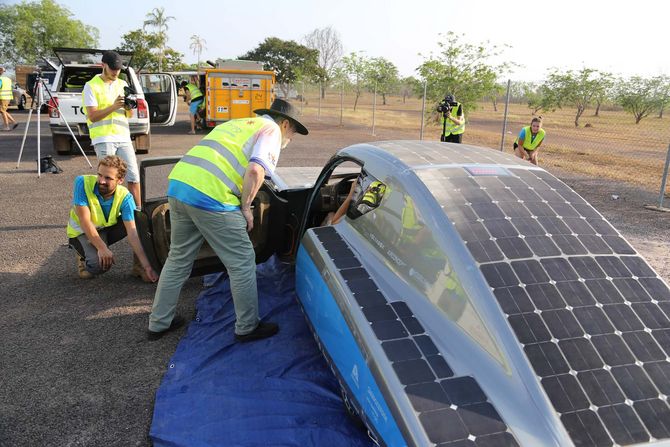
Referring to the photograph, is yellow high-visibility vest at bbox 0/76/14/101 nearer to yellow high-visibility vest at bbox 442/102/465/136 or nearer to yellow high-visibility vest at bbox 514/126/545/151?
yellow high-visibility vest at bbox 442/102/465/136

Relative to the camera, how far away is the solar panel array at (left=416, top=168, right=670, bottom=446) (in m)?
1.68

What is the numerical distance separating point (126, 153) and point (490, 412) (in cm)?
511

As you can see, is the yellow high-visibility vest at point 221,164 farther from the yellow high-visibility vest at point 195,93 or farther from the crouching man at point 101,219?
the yellow high-visibility vest at point 195,93

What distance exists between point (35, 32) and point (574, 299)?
60967 mm

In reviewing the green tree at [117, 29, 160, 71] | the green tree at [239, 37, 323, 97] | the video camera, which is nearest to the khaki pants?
the video camera

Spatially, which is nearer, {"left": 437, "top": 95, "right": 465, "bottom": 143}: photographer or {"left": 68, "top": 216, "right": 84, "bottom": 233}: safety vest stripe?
{"left": 68, "top": 216, "right": 84, "bottom": 233}: safety vest stripe

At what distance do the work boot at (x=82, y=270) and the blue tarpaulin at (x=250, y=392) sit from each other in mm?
1412

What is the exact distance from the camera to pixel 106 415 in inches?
106

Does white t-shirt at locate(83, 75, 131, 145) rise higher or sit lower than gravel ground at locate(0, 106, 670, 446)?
higher

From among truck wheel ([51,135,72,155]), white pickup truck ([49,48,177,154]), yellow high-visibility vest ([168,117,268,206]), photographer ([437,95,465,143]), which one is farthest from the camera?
photographer ([437,95,465,143])

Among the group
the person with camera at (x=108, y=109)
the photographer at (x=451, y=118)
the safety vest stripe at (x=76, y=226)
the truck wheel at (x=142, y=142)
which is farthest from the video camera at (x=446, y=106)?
the safety vest stripe at (x=76, y=226)

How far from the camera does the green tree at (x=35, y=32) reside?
47562 mm

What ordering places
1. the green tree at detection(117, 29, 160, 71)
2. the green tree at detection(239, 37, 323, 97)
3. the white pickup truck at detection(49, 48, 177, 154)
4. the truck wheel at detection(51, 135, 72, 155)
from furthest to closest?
1. the green tree at detection(239, 37, 323, 97)
2. the green tree at detection(117, 29, 160, 71)
3. the truck wheel at detection(51, 135, 72, 155)
4. the white pickup truck at detection(49, 48, 177, 154)

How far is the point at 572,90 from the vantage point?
29500mm
